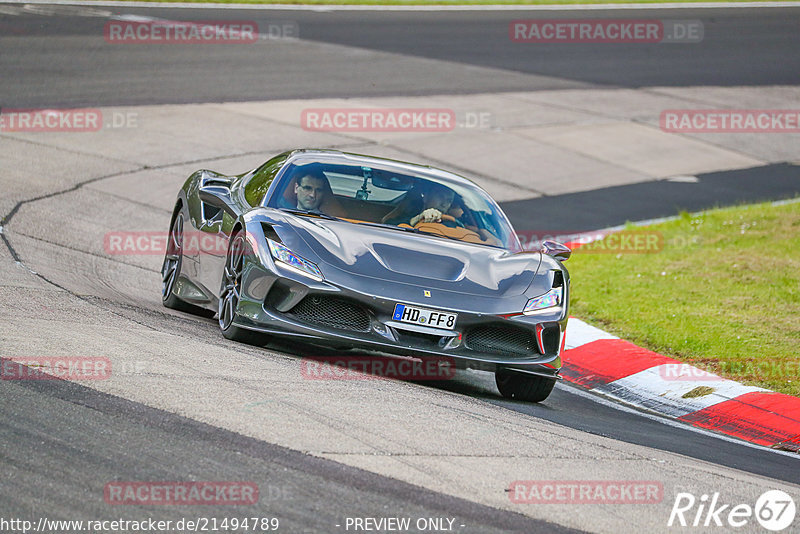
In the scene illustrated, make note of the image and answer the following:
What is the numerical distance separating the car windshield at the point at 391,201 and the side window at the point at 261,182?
0.12 m

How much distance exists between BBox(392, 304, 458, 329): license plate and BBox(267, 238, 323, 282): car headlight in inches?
20.9

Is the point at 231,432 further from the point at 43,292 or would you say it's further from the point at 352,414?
the point at 43,292

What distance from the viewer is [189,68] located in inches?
830

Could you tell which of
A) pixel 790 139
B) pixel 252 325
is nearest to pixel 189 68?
pixel 790 139

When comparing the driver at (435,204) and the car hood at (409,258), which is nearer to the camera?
the car hood at (409,258)

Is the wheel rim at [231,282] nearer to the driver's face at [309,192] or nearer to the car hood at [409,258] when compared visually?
the car hood at [409,258]

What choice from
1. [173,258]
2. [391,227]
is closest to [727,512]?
[391,227]

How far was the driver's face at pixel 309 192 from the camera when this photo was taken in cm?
791

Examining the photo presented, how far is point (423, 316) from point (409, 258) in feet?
1.78

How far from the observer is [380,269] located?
700 centimetres

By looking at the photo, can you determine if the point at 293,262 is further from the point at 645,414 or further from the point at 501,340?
the point at 645,414

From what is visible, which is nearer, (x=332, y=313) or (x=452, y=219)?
(x=332, y=313)

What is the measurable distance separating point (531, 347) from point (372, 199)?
177cm

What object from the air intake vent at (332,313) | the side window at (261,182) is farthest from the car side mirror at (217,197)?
the air intake vent at (332,313)
